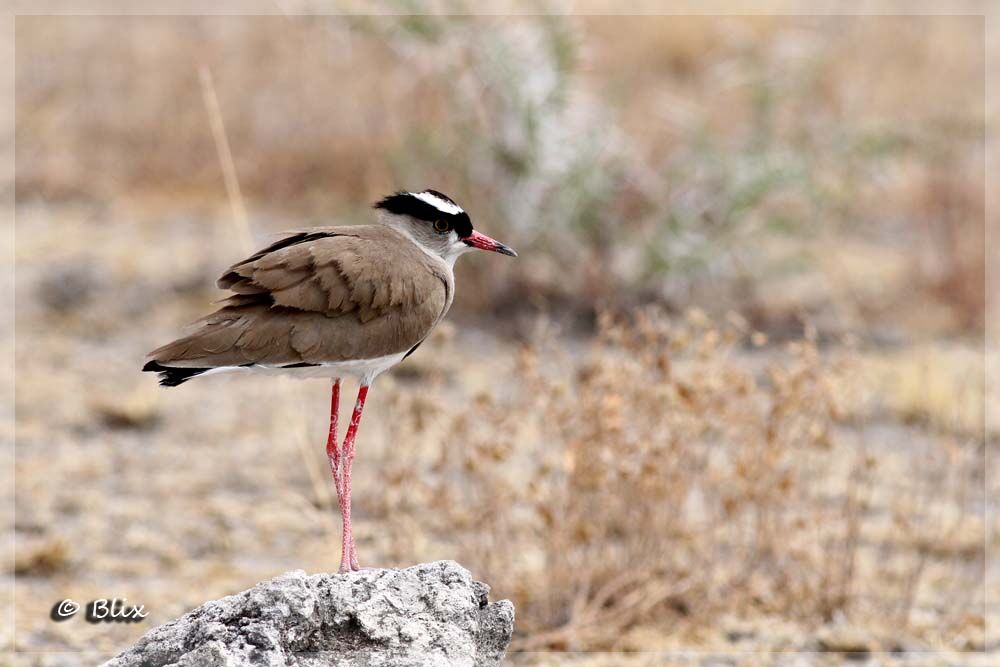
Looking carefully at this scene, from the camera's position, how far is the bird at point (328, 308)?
150 inches

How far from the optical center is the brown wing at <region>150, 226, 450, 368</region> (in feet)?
12.7

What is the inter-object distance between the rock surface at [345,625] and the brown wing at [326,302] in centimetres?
69

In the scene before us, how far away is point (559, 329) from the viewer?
5664mm

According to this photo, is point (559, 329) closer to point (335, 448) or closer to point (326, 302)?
point (335, 448)

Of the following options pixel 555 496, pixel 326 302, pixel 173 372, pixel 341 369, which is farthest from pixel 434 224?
pixel 555 496

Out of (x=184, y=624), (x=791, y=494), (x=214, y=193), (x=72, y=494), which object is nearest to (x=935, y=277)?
(x=791, y=494)

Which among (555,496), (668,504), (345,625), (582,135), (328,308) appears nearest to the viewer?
(345,625)

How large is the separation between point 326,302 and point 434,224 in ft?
1.37

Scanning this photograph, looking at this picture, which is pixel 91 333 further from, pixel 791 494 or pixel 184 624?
pixel 184 624

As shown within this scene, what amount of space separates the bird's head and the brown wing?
0.51ft

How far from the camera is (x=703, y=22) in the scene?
16297 millimetres

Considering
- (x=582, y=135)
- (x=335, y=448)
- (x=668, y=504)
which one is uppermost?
(x=582, y=135)

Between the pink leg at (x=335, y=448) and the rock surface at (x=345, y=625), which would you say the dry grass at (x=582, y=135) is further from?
the rock surface at (x=345, y=625)

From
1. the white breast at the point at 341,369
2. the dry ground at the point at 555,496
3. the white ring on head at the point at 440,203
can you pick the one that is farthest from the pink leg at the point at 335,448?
the dry ground at the point at 555,496
